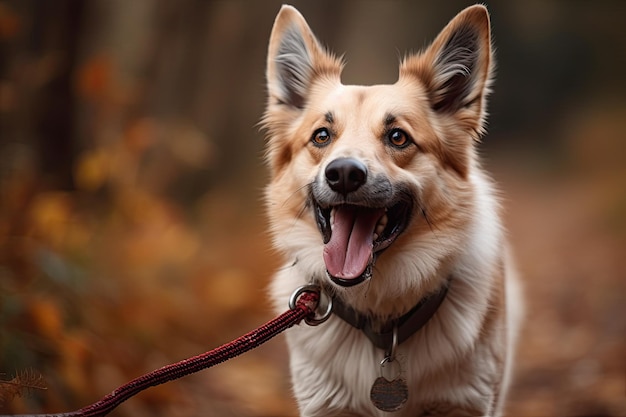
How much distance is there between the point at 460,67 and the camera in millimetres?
3035

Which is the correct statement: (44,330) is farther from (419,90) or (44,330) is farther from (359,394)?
(419,90)

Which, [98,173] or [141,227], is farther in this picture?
[141,227]

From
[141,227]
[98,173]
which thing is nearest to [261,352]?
[141,227]

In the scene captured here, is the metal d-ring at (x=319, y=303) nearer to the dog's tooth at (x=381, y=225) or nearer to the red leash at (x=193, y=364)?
the red leash at (x=193, y=364)

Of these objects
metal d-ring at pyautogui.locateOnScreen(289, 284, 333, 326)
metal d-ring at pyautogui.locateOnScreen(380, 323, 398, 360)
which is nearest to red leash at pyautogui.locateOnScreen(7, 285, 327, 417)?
metal d-ring at pyautogui.locateOnScreen(289, 284, 333, 326)

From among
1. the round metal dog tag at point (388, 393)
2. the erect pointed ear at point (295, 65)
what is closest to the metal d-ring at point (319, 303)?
the round metal dog tag at point (388, 393)

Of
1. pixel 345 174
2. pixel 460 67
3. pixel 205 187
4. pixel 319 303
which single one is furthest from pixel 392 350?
pixel 205 187

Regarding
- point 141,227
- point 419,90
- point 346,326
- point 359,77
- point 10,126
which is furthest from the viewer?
point 359,77

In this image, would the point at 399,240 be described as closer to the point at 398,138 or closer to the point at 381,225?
the point at 381,225

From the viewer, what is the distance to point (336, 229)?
8.75 feet

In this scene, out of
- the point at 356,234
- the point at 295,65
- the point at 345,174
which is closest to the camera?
Result: the point at 345,174

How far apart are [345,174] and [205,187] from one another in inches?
186

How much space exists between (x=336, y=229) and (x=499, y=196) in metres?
0.97

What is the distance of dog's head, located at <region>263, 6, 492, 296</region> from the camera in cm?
262
